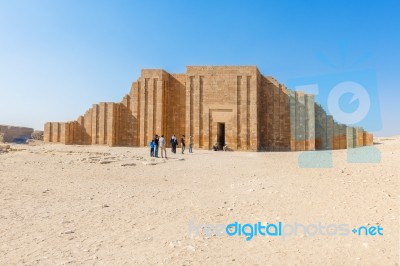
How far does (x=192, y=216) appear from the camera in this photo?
17.6 feet

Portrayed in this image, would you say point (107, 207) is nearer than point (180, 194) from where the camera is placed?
Yes

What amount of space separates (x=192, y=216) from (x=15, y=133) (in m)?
30.7

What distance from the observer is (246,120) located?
24438 mm

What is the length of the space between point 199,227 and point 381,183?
466 centimetres

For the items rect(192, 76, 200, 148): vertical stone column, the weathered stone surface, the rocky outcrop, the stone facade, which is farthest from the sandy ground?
the weathered stone surface

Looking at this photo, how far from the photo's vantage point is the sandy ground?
3.68 meters

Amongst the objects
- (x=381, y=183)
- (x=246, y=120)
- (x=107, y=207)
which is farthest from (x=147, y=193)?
(x=246, y=120)

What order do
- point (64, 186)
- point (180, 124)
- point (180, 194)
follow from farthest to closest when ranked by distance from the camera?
point (180, 124) → point (64, 186) → point (180, 194)

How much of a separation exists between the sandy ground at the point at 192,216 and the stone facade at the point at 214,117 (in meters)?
15.4

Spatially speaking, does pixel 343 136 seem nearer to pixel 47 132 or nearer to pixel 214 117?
pixel 214 117

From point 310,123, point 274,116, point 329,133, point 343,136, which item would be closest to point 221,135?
point 274,116

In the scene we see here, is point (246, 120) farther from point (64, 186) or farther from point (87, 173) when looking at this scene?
point (64, 186)

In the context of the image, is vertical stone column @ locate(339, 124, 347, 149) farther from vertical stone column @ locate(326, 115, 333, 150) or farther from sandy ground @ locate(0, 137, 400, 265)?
sandy ground @ locate(0, 137, 400, 265)

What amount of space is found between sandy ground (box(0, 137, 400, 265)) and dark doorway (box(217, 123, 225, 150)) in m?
15.6
